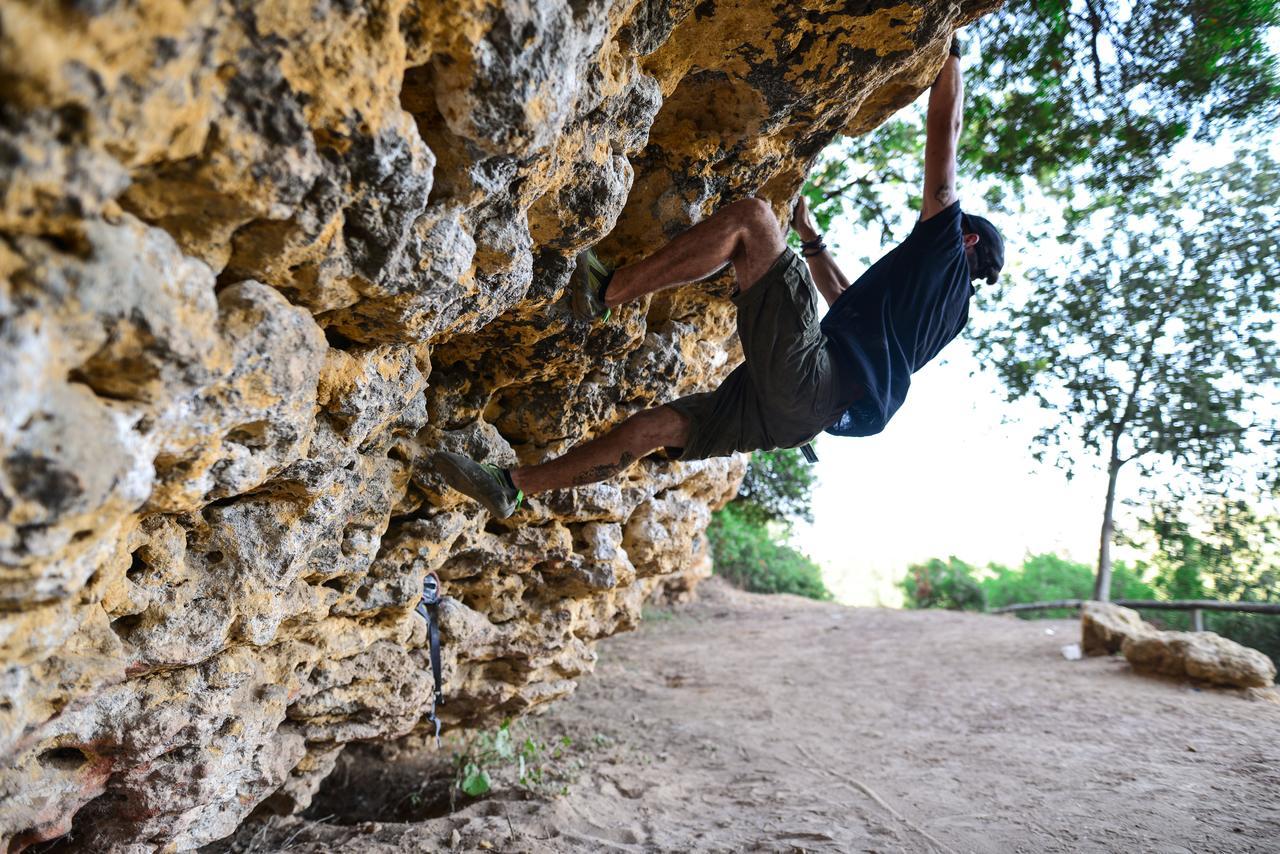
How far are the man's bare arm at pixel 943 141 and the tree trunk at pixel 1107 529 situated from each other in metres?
8.08

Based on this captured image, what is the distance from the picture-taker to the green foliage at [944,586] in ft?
42.9

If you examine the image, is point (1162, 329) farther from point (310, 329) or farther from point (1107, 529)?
point (310, 329)

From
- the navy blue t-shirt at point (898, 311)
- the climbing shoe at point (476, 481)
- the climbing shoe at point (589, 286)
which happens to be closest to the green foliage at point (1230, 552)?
the navy blue t-shirt at point (898, 311)

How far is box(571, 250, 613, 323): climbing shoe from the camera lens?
127 inches

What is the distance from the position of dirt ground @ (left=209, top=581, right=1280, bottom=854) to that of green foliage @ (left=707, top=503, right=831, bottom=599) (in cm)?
523

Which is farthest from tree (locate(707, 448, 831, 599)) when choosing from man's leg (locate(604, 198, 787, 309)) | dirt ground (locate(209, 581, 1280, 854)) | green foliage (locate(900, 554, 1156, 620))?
man's leg (locate(604, 198, 787, 309))

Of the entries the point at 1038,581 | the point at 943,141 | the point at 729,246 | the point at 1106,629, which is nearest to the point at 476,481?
the point at 729,246

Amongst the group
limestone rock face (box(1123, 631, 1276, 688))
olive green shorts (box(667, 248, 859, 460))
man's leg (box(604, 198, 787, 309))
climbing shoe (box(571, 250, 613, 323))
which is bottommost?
limestone rock face (box(1123, 631, 1276, 688))

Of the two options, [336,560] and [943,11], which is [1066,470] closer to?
[943,11]

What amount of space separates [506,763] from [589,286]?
3.32 meters

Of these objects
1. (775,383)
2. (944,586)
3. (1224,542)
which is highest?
(1224,542)

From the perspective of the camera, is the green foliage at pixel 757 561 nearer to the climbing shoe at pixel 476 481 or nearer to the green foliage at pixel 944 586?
the green foliage at pixel 944 586

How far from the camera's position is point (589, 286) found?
3262 mm

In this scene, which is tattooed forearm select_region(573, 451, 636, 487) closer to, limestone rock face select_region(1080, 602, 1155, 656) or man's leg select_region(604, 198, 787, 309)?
man's leg select_region(604, 198, 787, 309)
